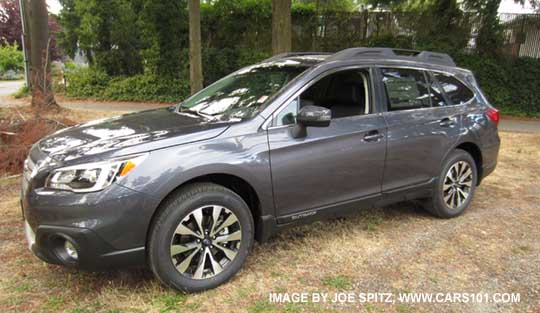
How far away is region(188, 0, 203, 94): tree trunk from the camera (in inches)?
419

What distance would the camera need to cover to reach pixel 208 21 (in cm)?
1555

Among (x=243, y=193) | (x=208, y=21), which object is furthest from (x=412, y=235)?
(x=208, y=21)

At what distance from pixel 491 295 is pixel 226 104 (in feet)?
8.56

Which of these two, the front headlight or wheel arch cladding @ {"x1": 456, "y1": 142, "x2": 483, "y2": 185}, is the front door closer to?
the front headlight

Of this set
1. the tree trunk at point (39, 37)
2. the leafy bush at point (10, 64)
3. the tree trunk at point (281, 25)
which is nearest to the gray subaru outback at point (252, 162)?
the tree trunk at point (281, 25)

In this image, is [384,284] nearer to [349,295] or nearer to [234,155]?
[349,295]

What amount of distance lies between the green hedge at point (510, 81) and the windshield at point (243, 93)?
449 inches

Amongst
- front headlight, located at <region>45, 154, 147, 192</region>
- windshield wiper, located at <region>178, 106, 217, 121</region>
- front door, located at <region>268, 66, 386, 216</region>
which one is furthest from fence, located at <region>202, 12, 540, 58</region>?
front headlight, located at <region>45, 154, 147, 192</region>

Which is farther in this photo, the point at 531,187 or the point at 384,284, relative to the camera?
the point at 531,187

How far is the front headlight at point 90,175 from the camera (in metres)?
2.61

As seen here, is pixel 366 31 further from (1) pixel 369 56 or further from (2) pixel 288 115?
(2) pixel 288 115

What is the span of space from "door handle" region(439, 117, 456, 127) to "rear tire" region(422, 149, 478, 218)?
32 centimetres

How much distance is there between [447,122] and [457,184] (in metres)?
0.73

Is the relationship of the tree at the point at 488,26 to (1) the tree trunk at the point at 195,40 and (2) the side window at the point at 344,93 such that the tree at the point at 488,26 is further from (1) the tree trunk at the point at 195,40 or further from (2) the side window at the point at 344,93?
(2) the side window at the point at 344,93
